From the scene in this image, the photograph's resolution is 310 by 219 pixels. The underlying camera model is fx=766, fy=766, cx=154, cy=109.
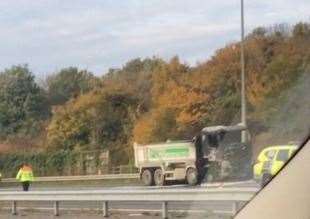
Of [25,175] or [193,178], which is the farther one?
[25,175]

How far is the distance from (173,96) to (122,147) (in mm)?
8974

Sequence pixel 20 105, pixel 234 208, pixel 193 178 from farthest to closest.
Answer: pixel 20 105 → pixel 193 178 → pixel 234 208

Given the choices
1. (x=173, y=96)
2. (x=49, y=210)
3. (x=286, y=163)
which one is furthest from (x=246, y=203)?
(x=49, y=210)

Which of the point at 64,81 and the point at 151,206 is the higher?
the point at 64,81

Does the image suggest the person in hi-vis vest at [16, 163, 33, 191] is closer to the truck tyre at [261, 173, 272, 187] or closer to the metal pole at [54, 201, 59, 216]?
the metal pole at [54, 201, 59, 216]

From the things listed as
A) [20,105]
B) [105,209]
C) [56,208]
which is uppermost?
[20,105]

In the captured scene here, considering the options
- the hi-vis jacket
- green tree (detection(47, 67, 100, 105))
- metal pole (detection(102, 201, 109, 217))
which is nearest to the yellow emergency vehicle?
metal pole (detection(102, 201, 109, 217))

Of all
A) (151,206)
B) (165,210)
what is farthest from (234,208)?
(151,206)

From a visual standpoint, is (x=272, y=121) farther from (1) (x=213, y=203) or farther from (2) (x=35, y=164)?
(2) (x=35, y=164)

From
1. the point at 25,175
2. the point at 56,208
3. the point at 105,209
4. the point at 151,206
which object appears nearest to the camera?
the point at 151,206

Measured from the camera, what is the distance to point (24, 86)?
36281 millimetres

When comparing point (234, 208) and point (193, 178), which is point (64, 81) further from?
point (234, 208)

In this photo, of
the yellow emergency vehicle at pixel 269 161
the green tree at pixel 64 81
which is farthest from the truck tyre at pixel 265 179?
the green tree at pixel 64 81

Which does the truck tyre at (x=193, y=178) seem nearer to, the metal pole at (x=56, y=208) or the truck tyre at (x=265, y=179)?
the truck tyre at (x=265, y=179)
